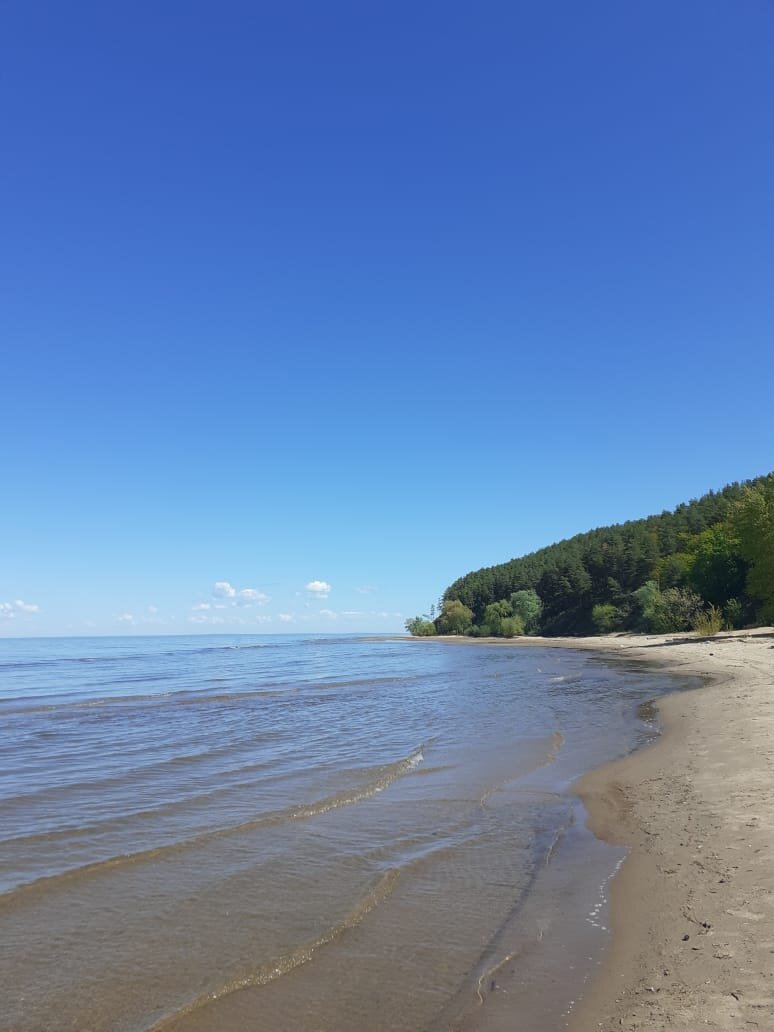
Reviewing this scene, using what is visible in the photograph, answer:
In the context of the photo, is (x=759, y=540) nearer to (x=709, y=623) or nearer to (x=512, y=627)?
(x=709, y=623)

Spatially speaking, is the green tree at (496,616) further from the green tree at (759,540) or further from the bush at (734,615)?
the green tree at (759,540)

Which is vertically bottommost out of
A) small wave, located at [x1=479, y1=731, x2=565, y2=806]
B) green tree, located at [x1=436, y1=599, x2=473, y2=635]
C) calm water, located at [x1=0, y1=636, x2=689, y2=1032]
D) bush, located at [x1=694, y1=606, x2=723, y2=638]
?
small wave, located at [x1=479, y1=731, x2=565, y2=806]

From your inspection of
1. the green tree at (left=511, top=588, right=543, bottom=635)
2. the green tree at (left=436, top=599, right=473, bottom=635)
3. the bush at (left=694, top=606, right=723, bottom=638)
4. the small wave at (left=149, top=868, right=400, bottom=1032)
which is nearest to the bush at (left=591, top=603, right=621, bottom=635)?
the green tree at (left=511, top=588, right=543, bottom=635)

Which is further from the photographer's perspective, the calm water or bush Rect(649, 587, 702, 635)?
bush Rect(649, 587, 702, 635)

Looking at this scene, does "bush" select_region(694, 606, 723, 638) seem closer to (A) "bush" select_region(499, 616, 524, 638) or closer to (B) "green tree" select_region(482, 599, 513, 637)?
(A) "bush" select_region(499, 616, 524, 638)

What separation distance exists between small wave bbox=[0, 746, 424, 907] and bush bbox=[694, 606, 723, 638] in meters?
52.5

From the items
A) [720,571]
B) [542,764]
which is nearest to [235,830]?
[542,764]

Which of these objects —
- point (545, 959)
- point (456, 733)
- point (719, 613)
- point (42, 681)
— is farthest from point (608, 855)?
point (719, 613)

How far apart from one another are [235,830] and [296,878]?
2.26 m

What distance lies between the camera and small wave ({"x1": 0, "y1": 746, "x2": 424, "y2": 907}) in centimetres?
779

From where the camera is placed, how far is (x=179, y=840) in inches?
364

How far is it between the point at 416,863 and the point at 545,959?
295 centimetres

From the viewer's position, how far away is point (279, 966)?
18.7 ft

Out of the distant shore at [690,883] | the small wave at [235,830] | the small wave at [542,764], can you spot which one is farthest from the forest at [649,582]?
the small wave at [235,830]
